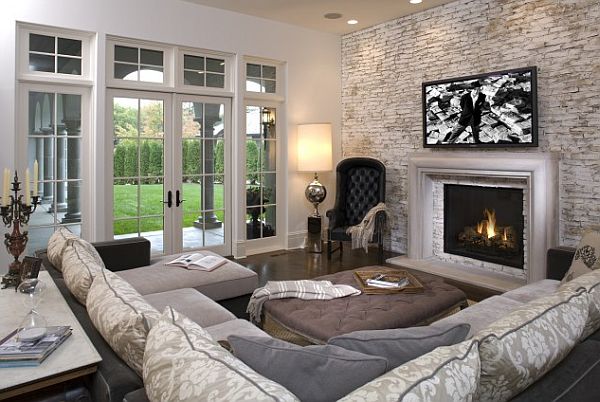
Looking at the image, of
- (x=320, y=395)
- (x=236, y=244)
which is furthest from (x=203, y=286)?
(x=236, y=244)

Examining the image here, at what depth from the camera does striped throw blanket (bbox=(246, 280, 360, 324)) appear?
2.95m

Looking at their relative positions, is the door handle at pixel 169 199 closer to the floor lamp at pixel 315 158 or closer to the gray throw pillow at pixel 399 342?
the floor lamp at pixel 315 158

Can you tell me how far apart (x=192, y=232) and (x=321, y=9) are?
317 cm

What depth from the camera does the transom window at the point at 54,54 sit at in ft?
14.8

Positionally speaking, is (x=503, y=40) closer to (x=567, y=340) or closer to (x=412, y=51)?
(x=412, y=51)

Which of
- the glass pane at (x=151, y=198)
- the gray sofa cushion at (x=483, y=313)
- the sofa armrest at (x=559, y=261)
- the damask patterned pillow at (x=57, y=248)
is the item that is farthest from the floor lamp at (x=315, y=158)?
the damask patterned pillow at (x=57, y=248)

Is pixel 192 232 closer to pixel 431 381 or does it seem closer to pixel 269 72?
pixel 269 72

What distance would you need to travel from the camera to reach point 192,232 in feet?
18.6

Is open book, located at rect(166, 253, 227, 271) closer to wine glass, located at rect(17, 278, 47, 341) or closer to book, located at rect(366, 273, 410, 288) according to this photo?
book, located at rect(366, 273, 410, 288)

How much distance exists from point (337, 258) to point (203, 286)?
293 centimetres

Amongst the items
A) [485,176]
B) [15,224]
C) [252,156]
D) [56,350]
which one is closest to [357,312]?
[56,350]

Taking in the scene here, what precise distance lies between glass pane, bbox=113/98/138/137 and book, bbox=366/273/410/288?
331 cm

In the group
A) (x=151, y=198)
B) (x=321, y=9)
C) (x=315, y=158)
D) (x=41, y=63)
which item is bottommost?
(x=151, y=198)

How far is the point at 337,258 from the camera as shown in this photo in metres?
5.93
